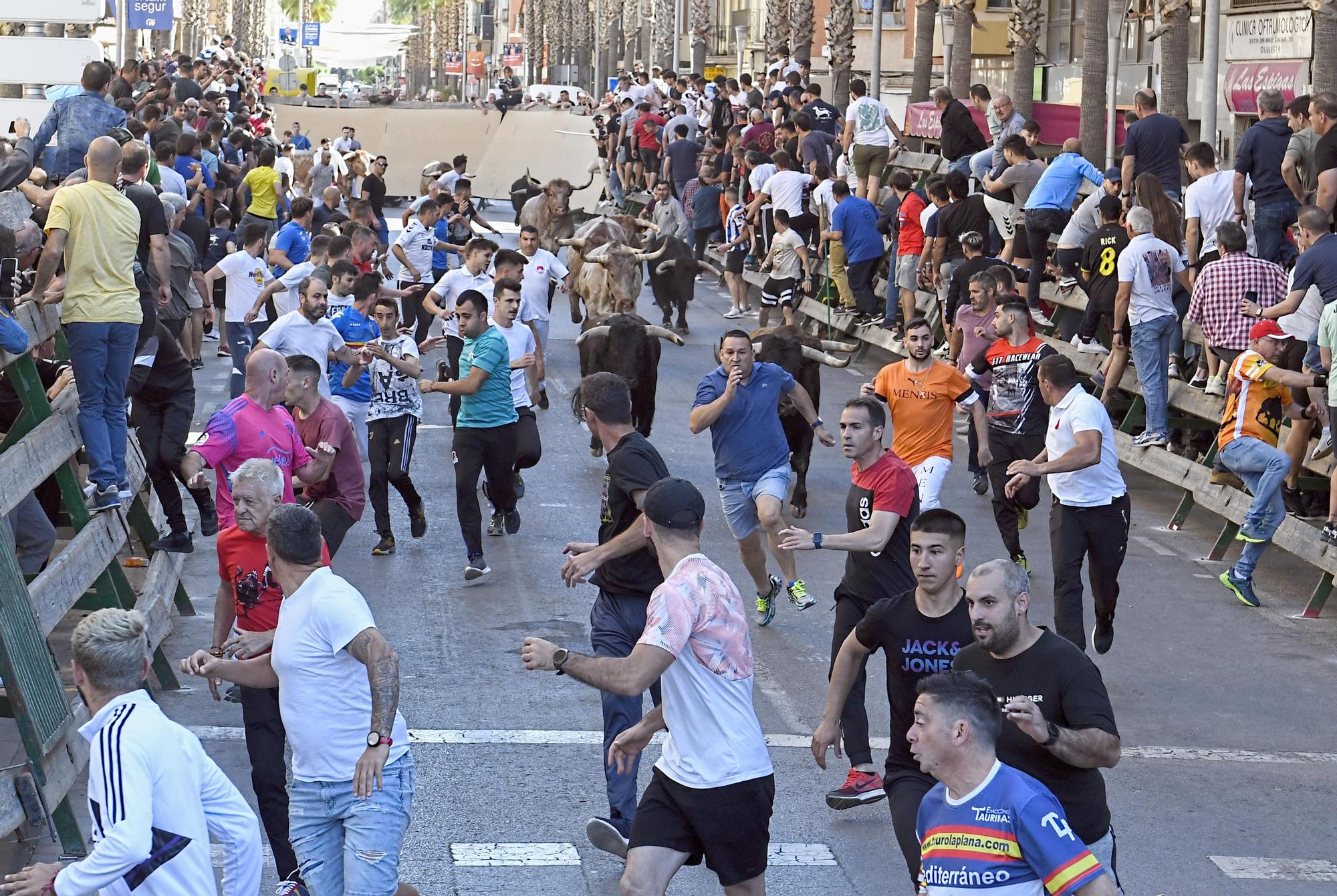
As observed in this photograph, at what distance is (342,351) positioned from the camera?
1275cm

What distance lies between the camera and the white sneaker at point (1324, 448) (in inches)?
512

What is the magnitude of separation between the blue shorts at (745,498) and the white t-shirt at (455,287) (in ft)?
16.3

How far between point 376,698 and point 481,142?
4155 cm

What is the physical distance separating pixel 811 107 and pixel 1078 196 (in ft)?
33.9

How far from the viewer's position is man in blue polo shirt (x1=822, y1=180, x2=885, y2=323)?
21.7 metres

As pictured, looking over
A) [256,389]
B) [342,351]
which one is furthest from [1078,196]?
[256,389]

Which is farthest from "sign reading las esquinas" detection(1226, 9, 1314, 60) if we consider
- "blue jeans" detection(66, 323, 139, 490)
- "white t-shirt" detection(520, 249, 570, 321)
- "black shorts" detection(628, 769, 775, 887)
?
"black shorts" detection(628, 769, 775, 887)

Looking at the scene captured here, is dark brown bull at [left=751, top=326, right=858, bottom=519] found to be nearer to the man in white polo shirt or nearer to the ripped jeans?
the man in white polo shirt

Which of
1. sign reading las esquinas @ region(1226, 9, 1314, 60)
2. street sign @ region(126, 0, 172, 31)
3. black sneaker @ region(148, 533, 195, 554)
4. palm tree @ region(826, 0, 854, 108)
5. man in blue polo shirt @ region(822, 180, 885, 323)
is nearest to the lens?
black sneaker @ region(148, 533, 195, 554)

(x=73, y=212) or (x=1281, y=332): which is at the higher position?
(x=73, y=212)

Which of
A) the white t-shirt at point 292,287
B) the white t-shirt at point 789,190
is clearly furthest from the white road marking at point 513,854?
the white t-shirt at point 789,190

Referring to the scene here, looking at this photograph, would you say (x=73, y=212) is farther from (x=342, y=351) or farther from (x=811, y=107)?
(x=811, y=107)

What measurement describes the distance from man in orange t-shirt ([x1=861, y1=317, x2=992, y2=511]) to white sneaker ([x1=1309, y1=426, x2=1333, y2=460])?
294cm

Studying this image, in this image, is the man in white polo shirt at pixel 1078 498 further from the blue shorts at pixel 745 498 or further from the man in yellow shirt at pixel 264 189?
the man in yellow shirt at pixel 264 189
